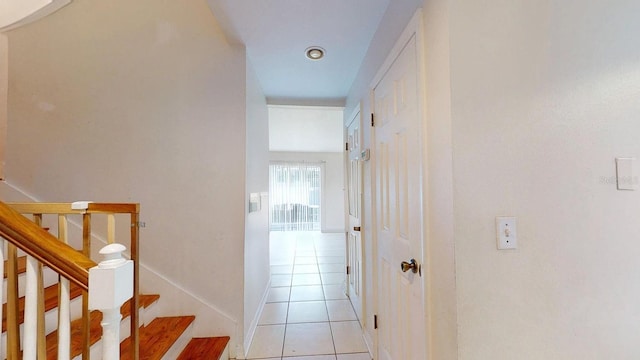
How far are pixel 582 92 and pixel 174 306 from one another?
105 inches

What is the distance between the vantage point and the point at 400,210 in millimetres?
1454

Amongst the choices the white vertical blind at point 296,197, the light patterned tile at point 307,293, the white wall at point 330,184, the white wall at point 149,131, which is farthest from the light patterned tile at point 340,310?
the white vertical blind at point 296,197

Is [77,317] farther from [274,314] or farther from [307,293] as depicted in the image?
[307,293]

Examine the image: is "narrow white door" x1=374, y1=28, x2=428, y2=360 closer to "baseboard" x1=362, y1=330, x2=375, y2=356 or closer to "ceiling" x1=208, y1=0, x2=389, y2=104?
"baseboard" x1=362, y1=330, x2=375, y2=356

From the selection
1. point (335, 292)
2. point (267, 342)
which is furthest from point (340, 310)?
point (267, 342)

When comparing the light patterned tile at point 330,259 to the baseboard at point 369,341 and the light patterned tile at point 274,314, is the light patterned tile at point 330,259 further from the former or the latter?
the baseboard at point 369,341

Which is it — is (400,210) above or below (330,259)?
above

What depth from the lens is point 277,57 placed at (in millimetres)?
2252

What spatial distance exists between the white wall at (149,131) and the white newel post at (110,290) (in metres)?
1.33

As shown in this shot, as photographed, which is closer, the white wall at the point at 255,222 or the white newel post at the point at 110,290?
the white newel post at the point at 110,290

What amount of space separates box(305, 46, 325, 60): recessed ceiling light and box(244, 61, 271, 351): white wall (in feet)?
1.72

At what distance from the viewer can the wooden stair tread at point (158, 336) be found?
5.09 ft

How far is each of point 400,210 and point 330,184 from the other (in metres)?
6.53

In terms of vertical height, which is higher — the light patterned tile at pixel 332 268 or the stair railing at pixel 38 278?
the stair railing at pixel 38 278
